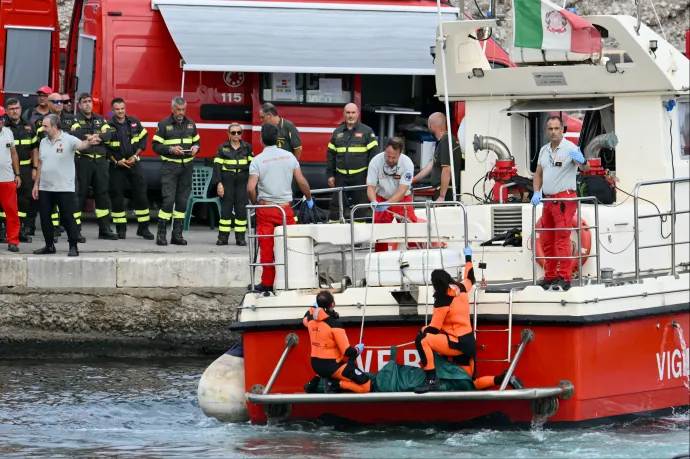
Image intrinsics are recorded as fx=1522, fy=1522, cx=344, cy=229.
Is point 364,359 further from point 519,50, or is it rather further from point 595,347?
point 519,50

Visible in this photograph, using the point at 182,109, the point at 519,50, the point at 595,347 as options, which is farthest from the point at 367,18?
the point at 595,347

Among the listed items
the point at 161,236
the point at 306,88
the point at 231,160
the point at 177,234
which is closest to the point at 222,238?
the point at 177,234

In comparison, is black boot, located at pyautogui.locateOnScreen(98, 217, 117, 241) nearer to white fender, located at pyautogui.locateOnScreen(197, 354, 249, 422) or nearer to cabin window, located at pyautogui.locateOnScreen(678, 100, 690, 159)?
white fender, located at pyautogui.locateOnScreen(197, 354, 249, 422)

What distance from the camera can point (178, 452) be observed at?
10320mm

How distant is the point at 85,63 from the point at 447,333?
9.28m

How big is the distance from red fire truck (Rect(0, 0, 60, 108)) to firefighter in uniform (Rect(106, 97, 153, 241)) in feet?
8.25

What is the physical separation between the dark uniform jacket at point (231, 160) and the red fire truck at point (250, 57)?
169 cm

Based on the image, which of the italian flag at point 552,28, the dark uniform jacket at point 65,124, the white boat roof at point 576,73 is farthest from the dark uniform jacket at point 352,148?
the italian flag at point 552,28

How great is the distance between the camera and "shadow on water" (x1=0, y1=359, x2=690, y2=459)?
10070 millimetres

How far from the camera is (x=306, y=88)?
58.8 feet

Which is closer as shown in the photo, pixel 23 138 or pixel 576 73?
pixel 576 73

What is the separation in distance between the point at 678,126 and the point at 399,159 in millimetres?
2185

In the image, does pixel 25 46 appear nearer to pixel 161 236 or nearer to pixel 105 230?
pixel 105 230

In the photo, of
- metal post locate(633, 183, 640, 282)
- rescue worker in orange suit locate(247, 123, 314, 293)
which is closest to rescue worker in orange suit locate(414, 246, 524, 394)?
metal post locate(633, 183, 640, 282)
